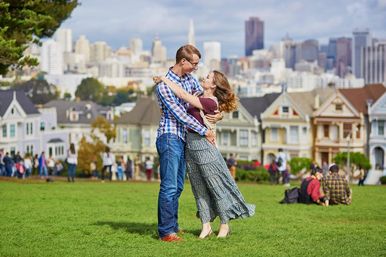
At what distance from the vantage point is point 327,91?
72.9 m

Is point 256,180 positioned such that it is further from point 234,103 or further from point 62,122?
point 62,122

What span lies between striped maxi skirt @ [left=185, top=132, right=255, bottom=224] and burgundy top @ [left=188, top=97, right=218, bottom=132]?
224mm

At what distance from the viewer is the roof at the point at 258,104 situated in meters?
71.1

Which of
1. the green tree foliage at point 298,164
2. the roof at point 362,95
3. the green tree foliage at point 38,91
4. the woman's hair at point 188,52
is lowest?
the green tree foliage at point 298,164

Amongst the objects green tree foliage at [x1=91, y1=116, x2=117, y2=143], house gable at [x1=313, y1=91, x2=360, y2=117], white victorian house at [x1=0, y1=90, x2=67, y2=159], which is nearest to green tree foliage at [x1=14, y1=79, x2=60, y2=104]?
green tree foliage at [x1=91, y1=116, x2=117, y2=143]

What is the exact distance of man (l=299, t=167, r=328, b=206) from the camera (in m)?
19.7

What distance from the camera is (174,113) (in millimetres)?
12383

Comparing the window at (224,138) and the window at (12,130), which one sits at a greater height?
the window at (12,130)

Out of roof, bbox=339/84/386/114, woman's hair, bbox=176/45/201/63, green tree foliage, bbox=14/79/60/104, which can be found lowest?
woman's hair, bbox=176/45/201/63

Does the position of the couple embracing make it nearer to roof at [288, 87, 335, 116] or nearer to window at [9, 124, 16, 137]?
roof at [288, 87, 335, 116]

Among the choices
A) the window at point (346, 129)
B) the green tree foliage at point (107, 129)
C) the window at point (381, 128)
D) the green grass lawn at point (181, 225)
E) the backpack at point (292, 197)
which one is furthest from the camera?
the green tree foliage at point (107, 129)

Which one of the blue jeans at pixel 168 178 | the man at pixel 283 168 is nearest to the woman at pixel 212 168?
the blue jeans at pixel 168 178

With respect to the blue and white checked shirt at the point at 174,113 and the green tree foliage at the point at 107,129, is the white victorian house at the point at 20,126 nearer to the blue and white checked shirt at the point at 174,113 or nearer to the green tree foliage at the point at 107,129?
the green tree foliage at the point at 107,129

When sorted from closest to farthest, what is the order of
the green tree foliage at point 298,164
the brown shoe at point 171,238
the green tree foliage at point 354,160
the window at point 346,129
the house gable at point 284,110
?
the brown shoe at point 171,238 → the green tree foliage at point 298,164 → the green tree foliage at point 354,160 → the window at point 346,129 → the house gable at point 284,110
